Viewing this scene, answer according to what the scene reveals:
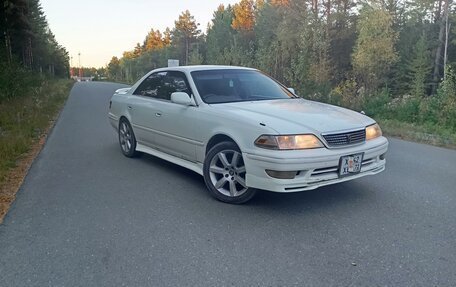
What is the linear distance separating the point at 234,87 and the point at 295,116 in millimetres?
1308

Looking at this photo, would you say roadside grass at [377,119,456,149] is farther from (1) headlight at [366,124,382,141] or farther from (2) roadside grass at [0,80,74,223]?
(2) roadside grass at [0,80,74,223]

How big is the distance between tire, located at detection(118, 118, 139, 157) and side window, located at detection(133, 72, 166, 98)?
1.96ft

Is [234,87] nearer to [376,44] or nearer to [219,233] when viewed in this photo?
[219,233]

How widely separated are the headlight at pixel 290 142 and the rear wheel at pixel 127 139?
324 cm

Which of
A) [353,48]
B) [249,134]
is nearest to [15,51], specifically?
[353,48]

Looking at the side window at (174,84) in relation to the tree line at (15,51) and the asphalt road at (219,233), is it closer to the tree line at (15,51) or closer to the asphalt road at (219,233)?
the asphalt road at (219,233)

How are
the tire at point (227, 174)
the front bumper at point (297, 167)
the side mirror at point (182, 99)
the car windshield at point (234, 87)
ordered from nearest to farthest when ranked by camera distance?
the front bumper at point (297, 167) → the tire at point (227, 174) → the side mirror at point (182, 99) → the car windshield at point (234, 87)

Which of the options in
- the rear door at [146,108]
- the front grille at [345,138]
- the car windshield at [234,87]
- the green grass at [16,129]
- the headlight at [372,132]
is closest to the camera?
the front grille at [345,138]

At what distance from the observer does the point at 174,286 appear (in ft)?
8.91

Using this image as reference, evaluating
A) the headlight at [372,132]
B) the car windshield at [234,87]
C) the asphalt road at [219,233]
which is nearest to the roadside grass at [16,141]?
the asphalt road at [219,233]

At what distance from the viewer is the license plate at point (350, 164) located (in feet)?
13.2

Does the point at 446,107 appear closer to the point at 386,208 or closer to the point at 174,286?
the point at 386,208

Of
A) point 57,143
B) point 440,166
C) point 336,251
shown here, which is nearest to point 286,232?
point 336,251

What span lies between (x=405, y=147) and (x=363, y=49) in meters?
19.2
